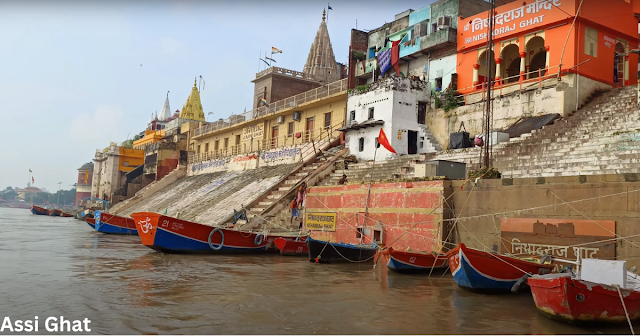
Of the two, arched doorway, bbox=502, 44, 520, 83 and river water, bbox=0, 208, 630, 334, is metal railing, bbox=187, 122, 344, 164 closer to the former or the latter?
arched doorway, bbox=502, 44, 520, 83

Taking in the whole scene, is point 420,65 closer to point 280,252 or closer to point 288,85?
point 280,252

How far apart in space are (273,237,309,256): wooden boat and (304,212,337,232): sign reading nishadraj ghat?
137cm

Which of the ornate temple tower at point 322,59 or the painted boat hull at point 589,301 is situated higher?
the ornate temple tower at point 322,59

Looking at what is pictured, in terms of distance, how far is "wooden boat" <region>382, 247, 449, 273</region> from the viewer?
43.5 ft

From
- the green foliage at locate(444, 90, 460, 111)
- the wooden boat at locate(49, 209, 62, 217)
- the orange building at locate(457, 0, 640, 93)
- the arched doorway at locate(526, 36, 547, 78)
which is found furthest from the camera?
the wooden boat at locate(49, 209, 62, 217)

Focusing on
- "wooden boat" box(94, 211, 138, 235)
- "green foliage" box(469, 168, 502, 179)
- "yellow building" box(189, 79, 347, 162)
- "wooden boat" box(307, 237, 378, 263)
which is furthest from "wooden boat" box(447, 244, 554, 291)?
"wooden boat" box(94, 211, 138, 235)

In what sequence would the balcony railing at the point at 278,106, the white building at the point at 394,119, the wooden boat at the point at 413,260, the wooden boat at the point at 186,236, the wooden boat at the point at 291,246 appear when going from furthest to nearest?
the balcony railing at the point at 278,106
the white building at the point at 394,119
the wooden boat at the point at 291,246
the wooden boat at the point at 186,236
the wooden boat at the point at 413,260

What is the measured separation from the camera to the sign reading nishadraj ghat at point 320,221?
18.9 m

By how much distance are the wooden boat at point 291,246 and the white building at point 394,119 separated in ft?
25.2

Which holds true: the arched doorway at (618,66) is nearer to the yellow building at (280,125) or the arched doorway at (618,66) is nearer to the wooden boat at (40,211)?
the yellow building at (280,125)

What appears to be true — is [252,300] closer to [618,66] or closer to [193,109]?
[618,66]

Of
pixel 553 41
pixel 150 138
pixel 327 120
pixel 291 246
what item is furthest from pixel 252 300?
pixel 150 138

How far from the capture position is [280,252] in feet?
60.2

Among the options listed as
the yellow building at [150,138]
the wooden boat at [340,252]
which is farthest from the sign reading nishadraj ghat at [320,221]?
the yellow building at [150,138]
